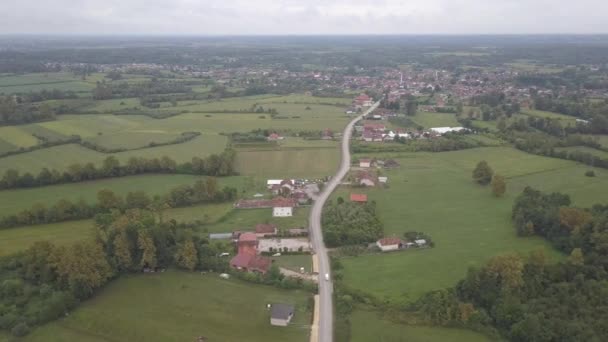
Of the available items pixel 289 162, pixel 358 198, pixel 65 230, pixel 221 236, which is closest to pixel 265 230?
pixel 221 236

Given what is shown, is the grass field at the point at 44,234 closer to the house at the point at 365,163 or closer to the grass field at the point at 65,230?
the grass field at the point at 65,230

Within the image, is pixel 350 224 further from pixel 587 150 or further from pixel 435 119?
pixel 435 119

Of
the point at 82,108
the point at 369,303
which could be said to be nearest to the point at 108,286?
the point at 369,303

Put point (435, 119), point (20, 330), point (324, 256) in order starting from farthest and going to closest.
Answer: point (435, 119) → point (324, 256) → point (20, 330)

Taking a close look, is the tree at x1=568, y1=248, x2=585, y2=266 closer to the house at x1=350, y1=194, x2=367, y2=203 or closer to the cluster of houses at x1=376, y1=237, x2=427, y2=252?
the cluster of houses at x1=376, y1=237, x2=427, y2=252

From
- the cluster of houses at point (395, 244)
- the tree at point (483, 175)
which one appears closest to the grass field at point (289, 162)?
the tree at point (483, 175)
